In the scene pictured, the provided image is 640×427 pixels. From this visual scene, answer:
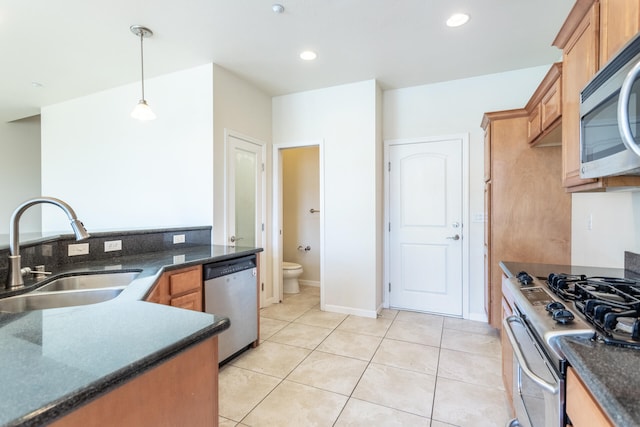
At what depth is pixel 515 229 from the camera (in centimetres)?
268

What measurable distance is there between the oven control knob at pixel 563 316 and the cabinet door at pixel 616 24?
3.22 feet

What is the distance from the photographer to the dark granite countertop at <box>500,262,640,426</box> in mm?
607

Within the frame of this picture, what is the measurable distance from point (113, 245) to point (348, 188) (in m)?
2.34

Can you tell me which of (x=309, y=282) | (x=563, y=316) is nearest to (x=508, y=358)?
(x=563, y=316)

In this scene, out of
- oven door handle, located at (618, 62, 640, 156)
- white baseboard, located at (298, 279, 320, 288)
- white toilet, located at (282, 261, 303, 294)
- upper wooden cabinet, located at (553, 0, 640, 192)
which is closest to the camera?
oven door handle, located at (618, 62, 640, 156)

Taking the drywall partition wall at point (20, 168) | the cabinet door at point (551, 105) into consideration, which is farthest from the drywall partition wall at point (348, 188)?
the drywall partition wall at point (20, 168)

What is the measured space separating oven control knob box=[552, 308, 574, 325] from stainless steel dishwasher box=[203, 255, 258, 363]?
1.92 metres

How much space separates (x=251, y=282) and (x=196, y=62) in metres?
2.23

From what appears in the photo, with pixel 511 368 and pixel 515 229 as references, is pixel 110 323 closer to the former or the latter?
pixel 511 368

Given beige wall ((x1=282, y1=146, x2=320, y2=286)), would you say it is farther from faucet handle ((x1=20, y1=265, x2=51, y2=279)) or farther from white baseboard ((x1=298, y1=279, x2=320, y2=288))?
faucet handle ((x1=20, y1=265, x2=51, y2=279))

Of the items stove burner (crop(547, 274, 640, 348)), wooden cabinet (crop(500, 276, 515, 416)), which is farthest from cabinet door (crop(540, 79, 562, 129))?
wooden cabinet (crop(500, 276, 515, 416))

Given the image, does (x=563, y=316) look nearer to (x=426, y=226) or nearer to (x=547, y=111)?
(x=547, y=111)

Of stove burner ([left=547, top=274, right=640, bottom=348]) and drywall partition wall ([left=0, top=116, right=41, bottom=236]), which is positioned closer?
stove burner ([left=547, top=274, right=640, bottom=348])

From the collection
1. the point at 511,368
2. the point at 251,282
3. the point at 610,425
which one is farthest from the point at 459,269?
the point at 610,425
